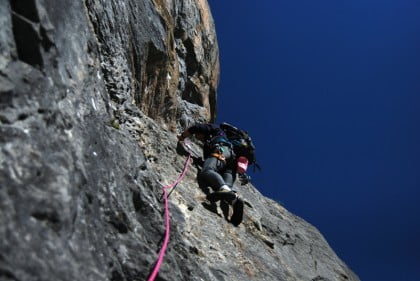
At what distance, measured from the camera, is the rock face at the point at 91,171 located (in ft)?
8.58

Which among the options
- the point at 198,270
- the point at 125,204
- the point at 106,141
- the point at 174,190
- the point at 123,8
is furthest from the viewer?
the point at 123,8

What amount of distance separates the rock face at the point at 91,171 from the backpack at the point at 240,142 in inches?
50.4

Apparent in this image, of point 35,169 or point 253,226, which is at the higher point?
point 253,226

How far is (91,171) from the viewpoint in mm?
3443

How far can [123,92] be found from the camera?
6.36 m

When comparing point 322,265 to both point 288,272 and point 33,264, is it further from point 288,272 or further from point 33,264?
point 33,264

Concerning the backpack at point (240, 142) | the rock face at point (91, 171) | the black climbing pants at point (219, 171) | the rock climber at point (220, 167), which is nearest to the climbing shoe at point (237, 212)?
the rock climber at point (220, 167)

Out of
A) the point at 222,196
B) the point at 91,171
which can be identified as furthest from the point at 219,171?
the point at 91,171

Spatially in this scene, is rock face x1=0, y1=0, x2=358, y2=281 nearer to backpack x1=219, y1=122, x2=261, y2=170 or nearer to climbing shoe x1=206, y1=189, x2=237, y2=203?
climbing shoe x1=206, y1=189, x2=237, y2=203

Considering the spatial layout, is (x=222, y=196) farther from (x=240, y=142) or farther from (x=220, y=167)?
(x=240, y=142)

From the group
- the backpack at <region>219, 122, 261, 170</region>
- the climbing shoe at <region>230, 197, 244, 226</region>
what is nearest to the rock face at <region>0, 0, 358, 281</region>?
the climbing shoe at <region>230, 197, 244, 226</region>

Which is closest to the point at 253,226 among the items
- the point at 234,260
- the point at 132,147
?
the point at 234,260

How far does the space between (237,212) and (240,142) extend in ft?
6.64

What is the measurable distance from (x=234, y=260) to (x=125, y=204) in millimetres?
2382
